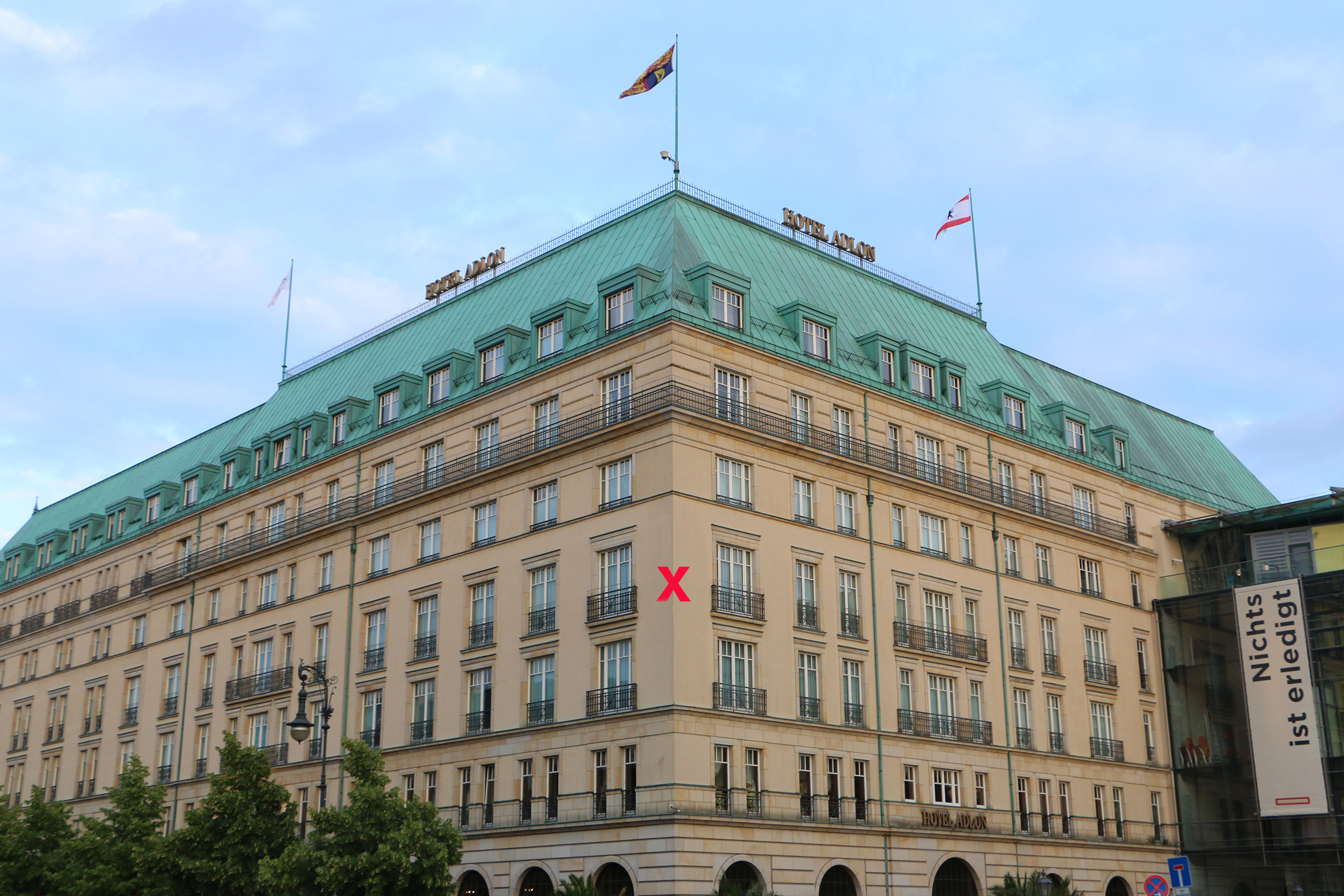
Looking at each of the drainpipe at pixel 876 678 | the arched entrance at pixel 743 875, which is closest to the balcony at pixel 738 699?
the arched entrance at pixel 743 875

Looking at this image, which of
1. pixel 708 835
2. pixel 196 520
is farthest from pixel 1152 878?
pixel 196 520

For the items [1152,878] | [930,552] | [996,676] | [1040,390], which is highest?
[1040,390]

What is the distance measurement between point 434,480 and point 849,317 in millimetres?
19923

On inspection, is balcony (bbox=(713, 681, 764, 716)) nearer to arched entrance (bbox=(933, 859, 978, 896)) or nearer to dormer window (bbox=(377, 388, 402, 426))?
arched entrance (bbox=(933, 859, 978, 896))

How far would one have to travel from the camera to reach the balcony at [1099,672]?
2628 inches


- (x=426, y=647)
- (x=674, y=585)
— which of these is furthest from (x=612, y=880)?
(x=426, y=647)

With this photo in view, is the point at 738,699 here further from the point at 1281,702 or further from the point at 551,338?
the point at 1281,702

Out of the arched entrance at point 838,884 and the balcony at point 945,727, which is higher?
the balcony at point 945,727

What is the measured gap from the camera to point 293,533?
68.9m

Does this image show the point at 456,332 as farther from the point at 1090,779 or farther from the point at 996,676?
the point at 1090,779

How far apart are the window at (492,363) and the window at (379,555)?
29.2 feet

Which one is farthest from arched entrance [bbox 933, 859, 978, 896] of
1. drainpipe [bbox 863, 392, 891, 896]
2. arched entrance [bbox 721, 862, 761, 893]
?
arched entrance [bbox 721, 862, 761, 893]

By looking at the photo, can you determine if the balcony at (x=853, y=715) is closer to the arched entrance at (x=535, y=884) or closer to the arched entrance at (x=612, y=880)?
the arched entrance at (x=612, y=880)

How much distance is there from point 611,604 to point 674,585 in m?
3.34
